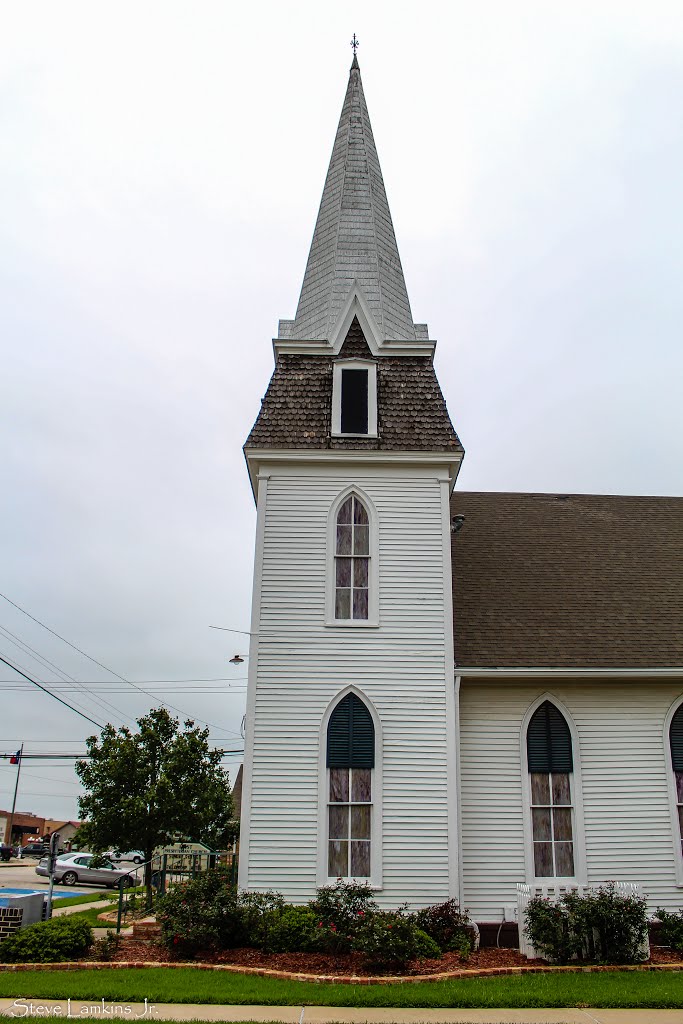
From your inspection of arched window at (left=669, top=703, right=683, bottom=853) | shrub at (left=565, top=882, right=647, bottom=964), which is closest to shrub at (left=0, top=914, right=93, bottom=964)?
shrub at (left=565, top=882, right=647, bottom=964)

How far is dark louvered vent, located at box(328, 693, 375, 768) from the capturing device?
46.4 feet

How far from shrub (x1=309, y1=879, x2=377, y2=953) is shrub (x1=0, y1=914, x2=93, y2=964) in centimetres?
327

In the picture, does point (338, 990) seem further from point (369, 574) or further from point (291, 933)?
point (369, 574)

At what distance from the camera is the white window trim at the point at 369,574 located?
1490 cm

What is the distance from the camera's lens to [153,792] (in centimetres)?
2200

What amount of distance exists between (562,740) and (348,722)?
3.80 meters

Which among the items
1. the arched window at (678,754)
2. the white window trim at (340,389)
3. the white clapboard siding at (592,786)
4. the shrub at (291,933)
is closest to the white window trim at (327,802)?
the shrub at (291,933)

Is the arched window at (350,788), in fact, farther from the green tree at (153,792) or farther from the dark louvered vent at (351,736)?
the green tree at (153,792)

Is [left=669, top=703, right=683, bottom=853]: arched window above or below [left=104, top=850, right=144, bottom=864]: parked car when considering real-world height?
above

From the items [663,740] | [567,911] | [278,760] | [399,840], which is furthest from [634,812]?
[278,760]

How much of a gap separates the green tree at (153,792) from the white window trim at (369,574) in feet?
32.4

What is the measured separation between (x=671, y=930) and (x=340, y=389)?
35.2ft

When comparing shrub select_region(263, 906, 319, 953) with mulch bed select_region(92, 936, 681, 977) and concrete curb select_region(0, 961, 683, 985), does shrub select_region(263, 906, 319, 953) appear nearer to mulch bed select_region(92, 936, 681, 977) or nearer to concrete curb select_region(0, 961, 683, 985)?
mulch bed select_region(92, 936, 681, 977)

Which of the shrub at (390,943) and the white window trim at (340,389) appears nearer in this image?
the shrub at (390,943)
